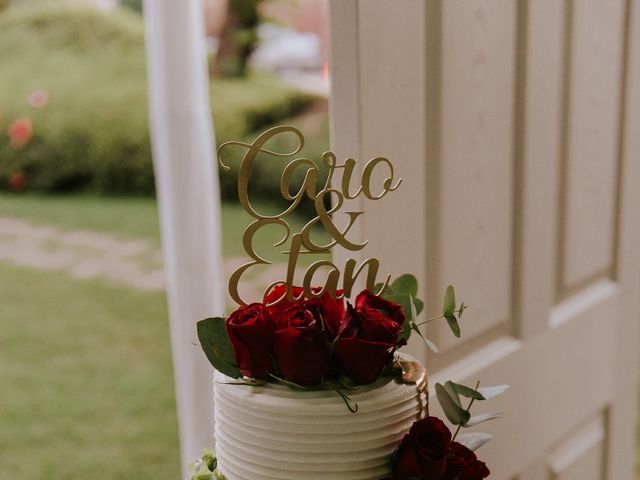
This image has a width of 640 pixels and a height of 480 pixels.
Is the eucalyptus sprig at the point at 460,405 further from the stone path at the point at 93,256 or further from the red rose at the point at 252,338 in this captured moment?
the stone path at the point at 93,256

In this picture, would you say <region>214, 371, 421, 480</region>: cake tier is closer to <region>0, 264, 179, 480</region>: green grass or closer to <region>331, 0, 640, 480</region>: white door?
<region>331, 0, 640, 480</region>: white door

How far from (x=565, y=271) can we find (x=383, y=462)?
2.49 ft

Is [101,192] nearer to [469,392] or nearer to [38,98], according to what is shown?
[38,98]

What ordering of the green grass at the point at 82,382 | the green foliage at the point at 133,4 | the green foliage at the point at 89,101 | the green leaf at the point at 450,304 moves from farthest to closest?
the green foliage at the point at 133,4 < the green foliage at the point at 89,101 < the green grass at the point at 82,382 < the green leaf at the point at 450,304

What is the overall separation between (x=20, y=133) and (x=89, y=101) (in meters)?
0.55

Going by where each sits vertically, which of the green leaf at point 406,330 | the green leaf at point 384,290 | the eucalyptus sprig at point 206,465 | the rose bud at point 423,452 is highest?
the green leaf at point 384,290

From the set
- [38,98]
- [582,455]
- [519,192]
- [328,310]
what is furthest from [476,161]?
[38,98]

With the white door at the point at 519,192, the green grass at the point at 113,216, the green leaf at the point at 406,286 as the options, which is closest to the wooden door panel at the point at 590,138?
the white door at the point at 519,192

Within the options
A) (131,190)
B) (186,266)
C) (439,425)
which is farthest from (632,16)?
(131,190)

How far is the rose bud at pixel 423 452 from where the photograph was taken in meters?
0.68

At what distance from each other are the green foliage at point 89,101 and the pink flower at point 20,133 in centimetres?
4

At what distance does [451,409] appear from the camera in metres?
0.78

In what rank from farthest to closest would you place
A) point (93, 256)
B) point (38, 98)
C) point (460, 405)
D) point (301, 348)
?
point (38, 98), point (93, 256), point (460, 405), point (301, 348)

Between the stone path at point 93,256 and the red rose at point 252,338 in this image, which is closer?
the red rose at point 252,338
